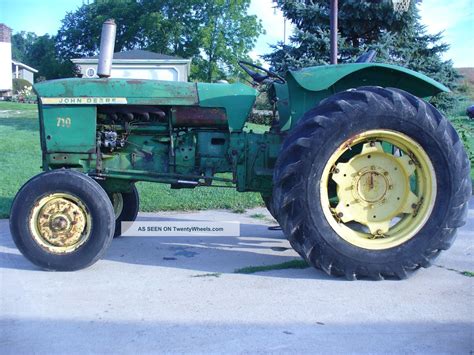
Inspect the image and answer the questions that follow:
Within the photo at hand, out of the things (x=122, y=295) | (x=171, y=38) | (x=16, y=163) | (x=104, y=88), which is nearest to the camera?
(x=122, y=295)

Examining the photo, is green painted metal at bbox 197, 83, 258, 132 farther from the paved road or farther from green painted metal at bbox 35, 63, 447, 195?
the paved road

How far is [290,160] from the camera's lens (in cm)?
425

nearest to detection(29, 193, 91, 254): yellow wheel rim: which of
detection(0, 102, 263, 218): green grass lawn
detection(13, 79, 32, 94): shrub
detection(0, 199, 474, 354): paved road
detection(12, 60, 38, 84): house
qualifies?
detection(0, 199, 474, 354): paved road

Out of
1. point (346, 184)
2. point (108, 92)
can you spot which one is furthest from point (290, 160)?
point (108, 92)

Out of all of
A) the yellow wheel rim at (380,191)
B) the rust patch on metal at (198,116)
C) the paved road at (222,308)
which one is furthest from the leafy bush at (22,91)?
the yellow wheel rim at (380,191)

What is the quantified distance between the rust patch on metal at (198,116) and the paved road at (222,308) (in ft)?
4.10

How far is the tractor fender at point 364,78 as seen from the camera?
4457 mm

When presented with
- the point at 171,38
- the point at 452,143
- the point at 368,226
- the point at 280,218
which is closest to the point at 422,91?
the point at 452,143

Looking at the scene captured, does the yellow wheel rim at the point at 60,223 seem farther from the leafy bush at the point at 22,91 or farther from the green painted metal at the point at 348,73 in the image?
the leafy bush at the point at 22,91

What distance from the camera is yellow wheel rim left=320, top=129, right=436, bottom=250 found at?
14.6 feet

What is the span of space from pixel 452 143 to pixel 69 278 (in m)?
3.22

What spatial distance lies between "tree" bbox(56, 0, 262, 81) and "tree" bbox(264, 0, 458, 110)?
2507 centimetres

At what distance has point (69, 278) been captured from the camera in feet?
14.4

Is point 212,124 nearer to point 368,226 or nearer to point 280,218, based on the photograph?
point 280,218
